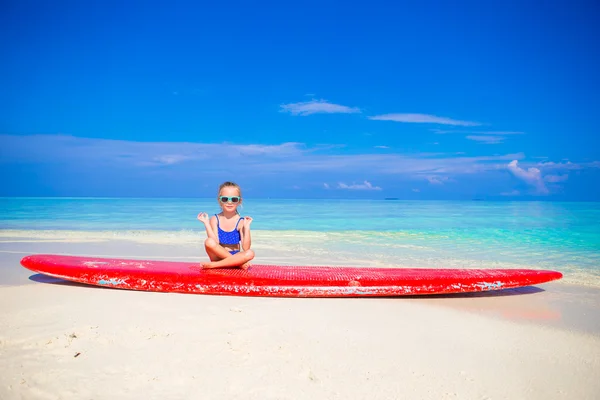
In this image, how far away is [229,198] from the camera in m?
4.61

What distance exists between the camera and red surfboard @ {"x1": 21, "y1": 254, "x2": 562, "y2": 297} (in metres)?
4.25

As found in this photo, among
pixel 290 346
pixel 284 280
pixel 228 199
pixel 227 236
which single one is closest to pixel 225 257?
pixel 227 236

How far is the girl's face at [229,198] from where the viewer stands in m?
4.61

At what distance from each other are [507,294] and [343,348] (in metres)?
2.68

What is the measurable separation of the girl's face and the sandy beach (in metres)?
0.98

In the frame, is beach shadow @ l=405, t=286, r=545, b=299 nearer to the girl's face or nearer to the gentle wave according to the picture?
the gentle wave

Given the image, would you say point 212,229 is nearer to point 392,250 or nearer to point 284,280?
point 284,280

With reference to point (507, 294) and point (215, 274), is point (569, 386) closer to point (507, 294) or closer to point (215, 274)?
point (507, 294)

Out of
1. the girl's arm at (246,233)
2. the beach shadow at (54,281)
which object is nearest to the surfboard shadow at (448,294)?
the beach shadow at (54,281)

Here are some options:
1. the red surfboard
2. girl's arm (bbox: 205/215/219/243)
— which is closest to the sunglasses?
girl's arm (bbox: 205/215/219/243)

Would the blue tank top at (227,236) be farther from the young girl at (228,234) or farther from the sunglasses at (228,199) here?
the sunglasses at (228,199)

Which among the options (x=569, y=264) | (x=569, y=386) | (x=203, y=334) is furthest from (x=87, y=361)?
(x=569, y=264)

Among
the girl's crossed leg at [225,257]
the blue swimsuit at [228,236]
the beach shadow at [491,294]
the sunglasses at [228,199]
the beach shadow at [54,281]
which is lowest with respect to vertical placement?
the beach shadow at [491,294]

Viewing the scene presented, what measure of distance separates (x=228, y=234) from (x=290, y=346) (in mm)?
2128
